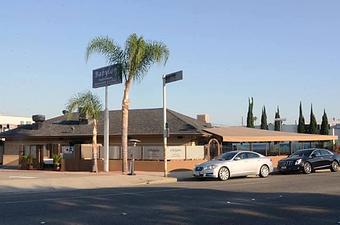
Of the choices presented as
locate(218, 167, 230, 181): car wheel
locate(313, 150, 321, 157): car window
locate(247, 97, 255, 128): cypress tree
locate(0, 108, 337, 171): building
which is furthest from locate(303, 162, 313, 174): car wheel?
locate(247, 97, 255, 128): cypress tree

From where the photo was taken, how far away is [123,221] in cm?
1091

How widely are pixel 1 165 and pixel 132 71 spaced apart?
21.2 m

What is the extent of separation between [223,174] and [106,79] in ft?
34.0

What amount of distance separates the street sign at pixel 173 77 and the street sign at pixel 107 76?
3325mm

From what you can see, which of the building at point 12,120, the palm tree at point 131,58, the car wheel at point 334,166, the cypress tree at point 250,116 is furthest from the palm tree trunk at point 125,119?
the building at point 12,120

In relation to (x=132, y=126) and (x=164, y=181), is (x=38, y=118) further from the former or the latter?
(x=164, y=181)

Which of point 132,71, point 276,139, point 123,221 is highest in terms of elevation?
point 132,71

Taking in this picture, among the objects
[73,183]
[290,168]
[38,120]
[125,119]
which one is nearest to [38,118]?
[38,120]

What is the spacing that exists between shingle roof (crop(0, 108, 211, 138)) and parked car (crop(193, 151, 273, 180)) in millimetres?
8773

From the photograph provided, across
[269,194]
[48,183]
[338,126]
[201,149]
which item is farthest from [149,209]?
[338,126]

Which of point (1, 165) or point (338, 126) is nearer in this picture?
point (1, 165)

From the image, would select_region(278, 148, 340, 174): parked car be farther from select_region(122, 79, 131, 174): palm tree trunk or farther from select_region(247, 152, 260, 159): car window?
select_region(122, 79, 131, 174): palm tree trunk

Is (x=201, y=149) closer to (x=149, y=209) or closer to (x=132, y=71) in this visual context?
(x=132, y=71)

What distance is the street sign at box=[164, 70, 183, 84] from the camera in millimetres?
26609
